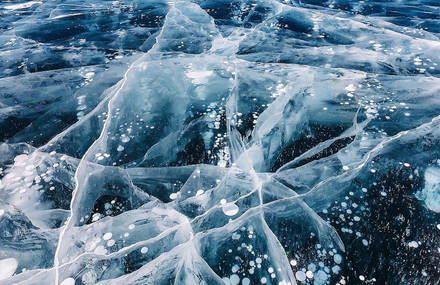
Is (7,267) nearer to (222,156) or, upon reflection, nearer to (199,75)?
(222,156)

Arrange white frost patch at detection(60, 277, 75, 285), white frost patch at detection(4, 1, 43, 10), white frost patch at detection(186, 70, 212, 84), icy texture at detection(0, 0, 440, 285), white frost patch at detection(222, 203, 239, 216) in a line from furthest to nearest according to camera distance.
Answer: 1. white frost patch at detection(4, 1, 43, 10)
2. white frost patch at detection(186, 70, 212, 84)
3. white frost patch at detection(222, 203, 239, 216)
4. icy texture at detection(0, 0, 440, 285)
5. white frost patch at detection(60, 277, 75, 285)

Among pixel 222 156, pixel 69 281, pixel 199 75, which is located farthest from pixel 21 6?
pixel 69 281

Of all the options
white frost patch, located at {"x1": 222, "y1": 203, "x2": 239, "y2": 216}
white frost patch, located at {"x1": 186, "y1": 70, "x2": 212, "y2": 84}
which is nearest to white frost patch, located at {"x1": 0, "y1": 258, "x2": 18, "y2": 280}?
white frost patch, located at {"x1": 222, "y1": 203, "x2": 239, "y2": 216}

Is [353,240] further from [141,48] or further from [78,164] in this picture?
[141,48]

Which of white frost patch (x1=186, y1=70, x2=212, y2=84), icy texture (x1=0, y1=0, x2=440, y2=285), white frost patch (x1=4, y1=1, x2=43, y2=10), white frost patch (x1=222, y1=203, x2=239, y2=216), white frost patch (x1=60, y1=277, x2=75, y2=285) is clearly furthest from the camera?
white frost patch (x1=4, y1=1, x2=43, y2=10)

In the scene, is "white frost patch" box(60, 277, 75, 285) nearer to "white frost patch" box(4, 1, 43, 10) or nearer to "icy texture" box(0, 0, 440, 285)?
"icy texture" box(0, 0, 440, 285)

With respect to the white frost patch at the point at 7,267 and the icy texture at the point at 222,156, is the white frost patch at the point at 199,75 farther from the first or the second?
the white frost patch at the point at 7,267
